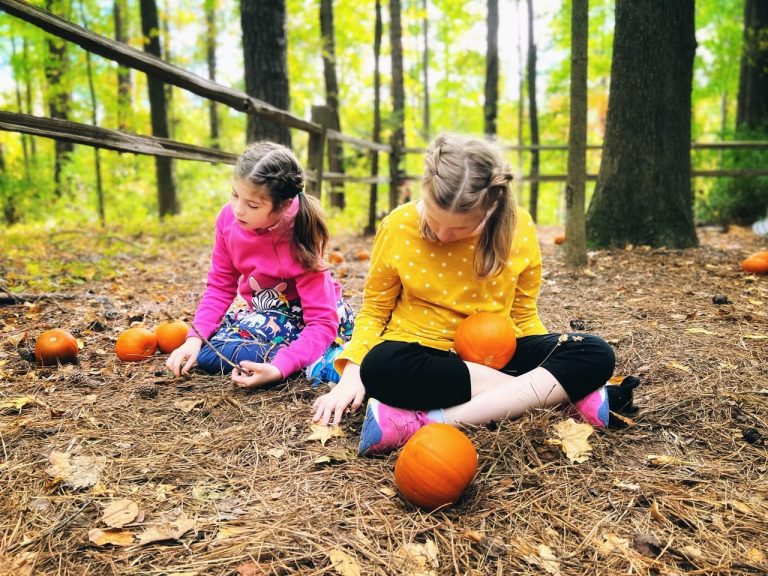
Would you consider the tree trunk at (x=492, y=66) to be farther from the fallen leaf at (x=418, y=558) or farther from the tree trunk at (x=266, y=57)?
the fallen leaf at (x=418, y=558)

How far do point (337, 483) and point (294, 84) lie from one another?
1456 cm

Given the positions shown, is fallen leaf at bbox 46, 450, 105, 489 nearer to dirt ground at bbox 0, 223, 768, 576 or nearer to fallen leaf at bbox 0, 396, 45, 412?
dirt ground at bbox 0, 223, 768, 576

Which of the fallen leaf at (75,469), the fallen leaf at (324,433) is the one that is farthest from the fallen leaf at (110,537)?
the fallen leaf at (324,433)

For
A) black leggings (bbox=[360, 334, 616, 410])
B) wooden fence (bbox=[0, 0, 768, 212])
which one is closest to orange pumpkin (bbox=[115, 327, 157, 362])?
wooden fence (bbox=[0, 0, 768, 212])

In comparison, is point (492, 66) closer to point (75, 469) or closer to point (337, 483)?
point (337, 483)

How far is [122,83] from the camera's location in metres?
11.6

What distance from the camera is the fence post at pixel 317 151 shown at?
6.45 meters

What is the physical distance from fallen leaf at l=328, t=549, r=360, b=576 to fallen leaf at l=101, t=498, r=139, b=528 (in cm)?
59

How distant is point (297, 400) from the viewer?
235 cm

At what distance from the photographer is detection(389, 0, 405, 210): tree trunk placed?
29.7 feet

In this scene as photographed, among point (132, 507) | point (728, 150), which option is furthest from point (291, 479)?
point (728, 150)

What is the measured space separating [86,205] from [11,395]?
37.1 ft

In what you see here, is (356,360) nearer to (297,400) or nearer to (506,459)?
(297,400)

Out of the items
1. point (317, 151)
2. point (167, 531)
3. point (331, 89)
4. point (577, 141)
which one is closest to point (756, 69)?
point (577, 141)
